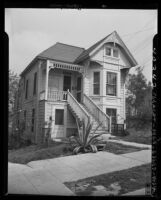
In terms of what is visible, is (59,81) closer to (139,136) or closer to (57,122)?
(57,122)

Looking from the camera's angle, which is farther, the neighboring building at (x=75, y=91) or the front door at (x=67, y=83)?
the front door at (x=67, y=83)

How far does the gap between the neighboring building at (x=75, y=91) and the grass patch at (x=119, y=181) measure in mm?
1007

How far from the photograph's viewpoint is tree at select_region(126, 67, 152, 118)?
339cm

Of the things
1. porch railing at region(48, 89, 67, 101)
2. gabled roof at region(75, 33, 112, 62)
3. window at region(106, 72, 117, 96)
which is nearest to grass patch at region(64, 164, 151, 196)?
window at region(106, 72, 117, 96)

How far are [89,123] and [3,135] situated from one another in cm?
182

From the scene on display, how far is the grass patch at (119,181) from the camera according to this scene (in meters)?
2.82

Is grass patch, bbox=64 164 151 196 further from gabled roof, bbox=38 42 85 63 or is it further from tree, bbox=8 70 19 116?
gabled roof, bbox=38 42 85 63

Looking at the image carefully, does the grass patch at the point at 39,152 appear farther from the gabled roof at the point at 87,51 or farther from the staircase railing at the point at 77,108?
the gabled roof at the point at 87,51

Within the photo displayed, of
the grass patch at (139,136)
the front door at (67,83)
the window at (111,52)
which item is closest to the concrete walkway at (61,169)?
the grass patch at (139,136)

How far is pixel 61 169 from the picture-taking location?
3.22 meters

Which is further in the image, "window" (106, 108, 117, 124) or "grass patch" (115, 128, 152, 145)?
"window" (106, 108, 117, 124)

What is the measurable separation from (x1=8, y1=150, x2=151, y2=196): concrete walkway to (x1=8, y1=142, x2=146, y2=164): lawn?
0.12 m

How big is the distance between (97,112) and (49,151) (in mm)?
1362

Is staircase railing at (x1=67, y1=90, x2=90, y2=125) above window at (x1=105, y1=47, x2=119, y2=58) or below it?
below
